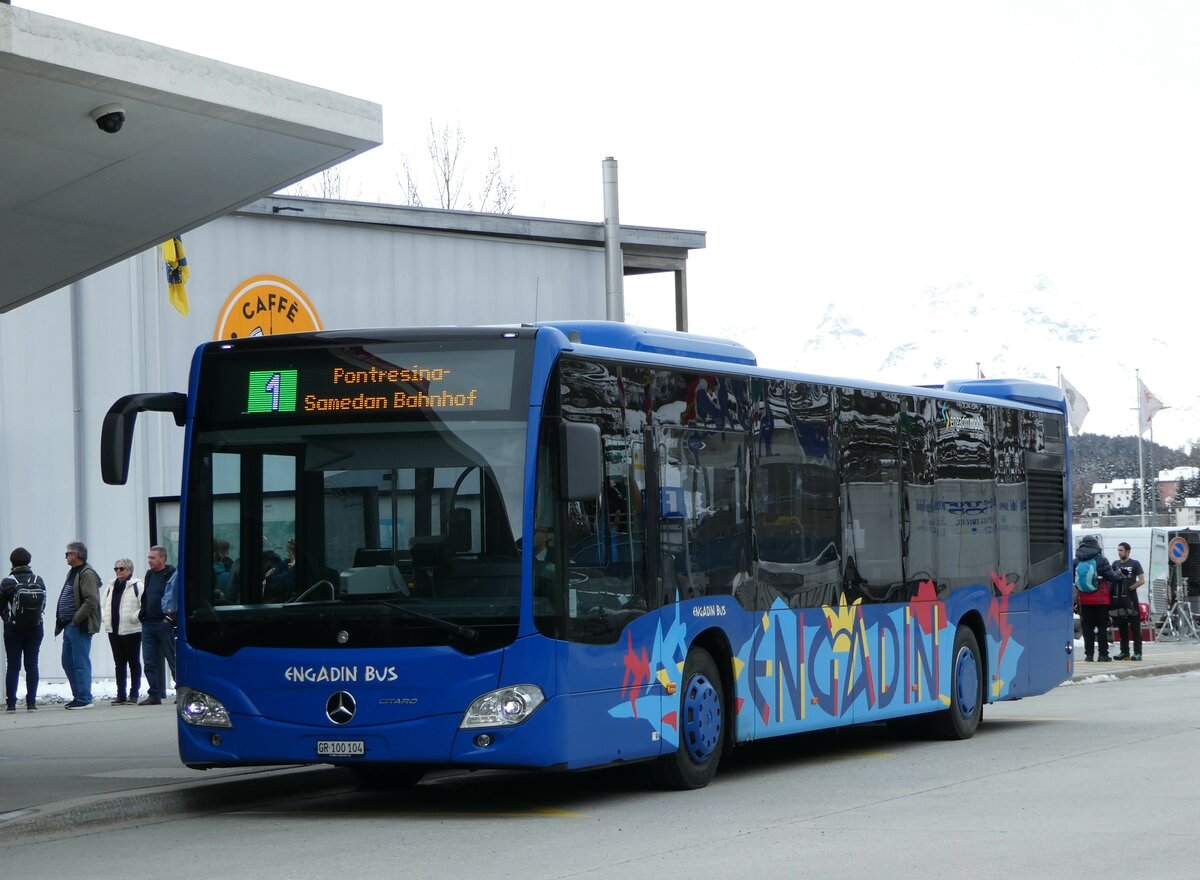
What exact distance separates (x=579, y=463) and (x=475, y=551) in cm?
79

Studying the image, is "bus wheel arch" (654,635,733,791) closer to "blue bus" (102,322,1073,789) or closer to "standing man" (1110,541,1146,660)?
"blue bus" (102,322,1073,789)

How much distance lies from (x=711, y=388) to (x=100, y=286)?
1244cm

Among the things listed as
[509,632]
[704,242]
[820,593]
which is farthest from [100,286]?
[509,632]

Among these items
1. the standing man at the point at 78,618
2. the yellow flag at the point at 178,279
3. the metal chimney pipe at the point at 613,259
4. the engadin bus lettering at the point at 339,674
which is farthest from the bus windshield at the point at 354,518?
the metal chimney pipe at the point at 613,259

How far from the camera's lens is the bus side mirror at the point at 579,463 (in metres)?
10.5

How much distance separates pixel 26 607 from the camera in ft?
66.0

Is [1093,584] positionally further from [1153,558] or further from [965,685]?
[1153,558]

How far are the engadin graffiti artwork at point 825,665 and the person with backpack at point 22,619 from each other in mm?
10179

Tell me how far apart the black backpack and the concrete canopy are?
6.16 meters

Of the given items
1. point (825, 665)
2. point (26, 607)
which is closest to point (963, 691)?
point (825, 665)

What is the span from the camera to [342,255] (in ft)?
79.9

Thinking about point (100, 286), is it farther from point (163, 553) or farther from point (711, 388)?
point (711, 388)

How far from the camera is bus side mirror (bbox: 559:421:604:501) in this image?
412 inches

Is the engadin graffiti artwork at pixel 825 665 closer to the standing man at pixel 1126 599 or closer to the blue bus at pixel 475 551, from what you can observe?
the blue bus at pixel 475 551
